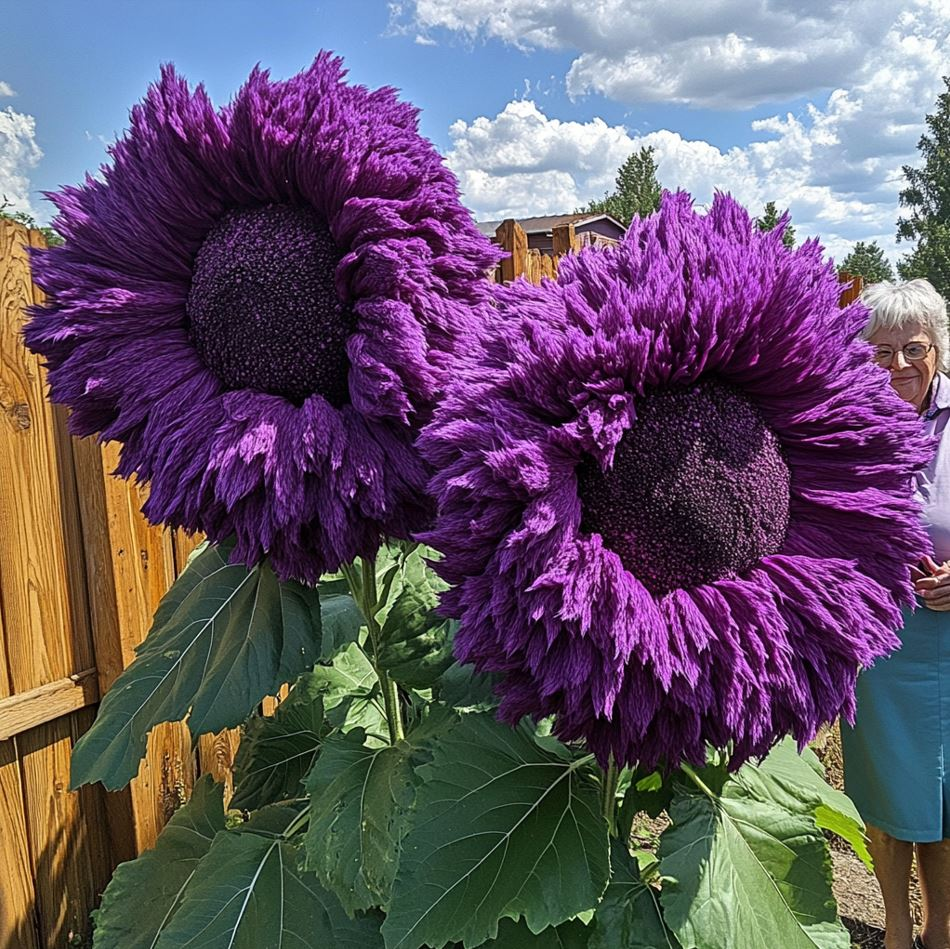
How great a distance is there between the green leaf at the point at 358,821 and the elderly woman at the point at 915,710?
2005 millimetres

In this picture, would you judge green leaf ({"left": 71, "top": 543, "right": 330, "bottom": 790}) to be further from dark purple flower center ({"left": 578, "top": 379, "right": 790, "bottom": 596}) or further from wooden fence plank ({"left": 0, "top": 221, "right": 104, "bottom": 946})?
wooden fence plank ({"left": 0, "top": 221, "right": 104, "bottom": 946})

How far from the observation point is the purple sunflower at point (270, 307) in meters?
0.98

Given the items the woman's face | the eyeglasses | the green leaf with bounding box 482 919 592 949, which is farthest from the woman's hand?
the green leaf with bounding box 482 919 592 949

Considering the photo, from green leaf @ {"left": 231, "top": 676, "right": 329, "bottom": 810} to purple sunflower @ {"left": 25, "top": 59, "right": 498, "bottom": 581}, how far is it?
1084 mm

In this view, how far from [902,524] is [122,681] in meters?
1.19

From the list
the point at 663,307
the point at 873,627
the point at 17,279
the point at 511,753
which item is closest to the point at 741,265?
the point at 663,307

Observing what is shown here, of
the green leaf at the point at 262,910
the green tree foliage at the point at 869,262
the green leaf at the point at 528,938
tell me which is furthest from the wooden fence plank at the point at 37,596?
the green tree foliage at the point at 869,262

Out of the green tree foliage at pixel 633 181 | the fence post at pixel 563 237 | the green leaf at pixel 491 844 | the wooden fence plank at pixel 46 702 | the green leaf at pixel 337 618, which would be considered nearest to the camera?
the green leaf at pixel 491 844

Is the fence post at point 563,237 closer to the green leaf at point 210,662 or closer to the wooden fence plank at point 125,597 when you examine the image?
the wooden fence plank at point 125,597

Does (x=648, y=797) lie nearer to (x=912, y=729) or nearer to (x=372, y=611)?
(x=372, y=611)

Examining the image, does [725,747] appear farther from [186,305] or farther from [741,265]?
[186,305]

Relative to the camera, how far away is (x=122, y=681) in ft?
4.91

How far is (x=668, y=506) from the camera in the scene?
90 centimetres

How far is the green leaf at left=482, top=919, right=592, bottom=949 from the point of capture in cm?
129
